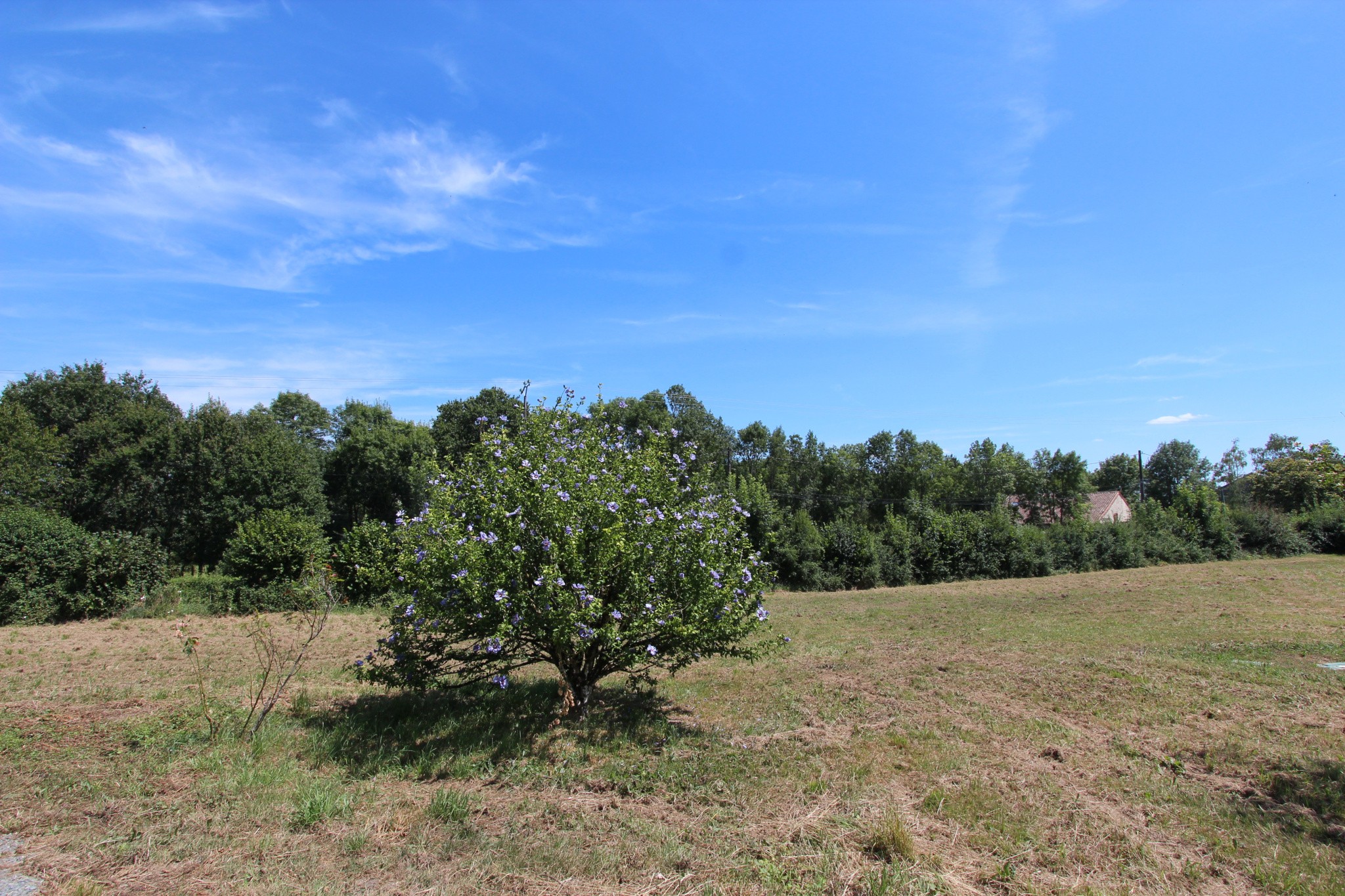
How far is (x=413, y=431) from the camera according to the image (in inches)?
1955

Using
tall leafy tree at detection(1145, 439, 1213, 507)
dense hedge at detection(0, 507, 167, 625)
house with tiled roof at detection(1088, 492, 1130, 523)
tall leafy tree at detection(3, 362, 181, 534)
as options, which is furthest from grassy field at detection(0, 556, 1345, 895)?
tall leafy tree at detection(1145, 439, 1213, 507)

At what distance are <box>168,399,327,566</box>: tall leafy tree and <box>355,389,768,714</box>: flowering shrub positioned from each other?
80.9 feet

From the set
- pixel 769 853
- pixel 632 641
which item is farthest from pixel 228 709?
pixel 769 853

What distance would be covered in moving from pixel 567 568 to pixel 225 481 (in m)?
32.0

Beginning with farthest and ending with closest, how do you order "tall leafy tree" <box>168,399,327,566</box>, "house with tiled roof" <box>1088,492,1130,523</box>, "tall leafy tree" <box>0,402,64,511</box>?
"house with tiled roof" <box>1088,492,1130,523</box>, "tall leafy tree" <box>168,399,327,566</box>, "tall leafy tree" <box>0,402,64,511</box>

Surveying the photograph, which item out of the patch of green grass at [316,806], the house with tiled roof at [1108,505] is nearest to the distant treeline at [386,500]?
the patch of green grass at [316,806]

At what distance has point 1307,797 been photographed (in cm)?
516

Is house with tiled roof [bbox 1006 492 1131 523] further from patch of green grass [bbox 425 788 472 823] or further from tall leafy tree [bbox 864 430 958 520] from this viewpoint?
patch of green grass [bbox 425 788 472 823]

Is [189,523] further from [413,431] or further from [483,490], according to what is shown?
[483,490]

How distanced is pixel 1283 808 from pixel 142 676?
1326cm

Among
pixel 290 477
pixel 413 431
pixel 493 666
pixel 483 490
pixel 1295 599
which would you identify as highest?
pixel 413 431

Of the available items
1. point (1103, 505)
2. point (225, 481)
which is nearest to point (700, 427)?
point (225, 481)

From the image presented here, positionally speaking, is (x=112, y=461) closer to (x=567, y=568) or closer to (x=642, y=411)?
(x=642, y=411)

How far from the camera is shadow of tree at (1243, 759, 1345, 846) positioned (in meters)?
4.68
